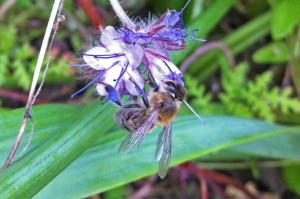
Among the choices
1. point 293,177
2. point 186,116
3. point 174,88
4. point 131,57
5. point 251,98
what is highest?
point 131,57

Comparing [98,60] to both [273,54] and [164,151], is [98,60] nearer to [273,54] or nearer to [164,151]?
[164,151]

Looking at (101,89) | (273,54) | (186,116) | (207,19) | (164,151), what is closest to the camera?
(101,89)

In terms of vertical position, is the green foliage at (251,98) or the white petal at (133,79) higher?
the white petal at (133,79)

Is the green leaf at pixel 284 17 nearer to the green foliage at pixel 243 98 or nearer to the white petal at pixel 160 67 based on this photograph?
the green foliage at pixel 243 98

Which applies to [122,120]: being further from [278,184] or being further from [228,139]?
[278,184]

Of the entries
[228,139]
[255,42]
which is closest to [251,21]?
[255,42]

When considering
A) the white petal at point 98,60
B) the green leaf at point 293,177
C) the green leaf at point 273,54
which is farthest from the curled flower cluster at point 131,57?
the green leaf at point 293,177

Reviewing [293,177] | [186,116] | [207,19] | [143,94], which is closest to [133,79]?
[143,94]
